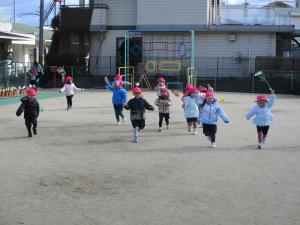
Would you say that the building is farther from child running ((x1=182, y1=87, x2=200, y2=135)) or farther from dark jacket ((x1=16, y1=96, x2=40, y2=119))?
dark jacket ((x1=16, y1=96, x2=40, y2=119))

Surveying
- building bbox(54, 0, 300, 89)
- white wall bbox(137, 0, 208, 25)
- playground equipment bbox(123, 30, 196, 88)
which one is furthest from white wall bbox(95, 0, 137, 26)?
playground equipment bbox(123, 30, 196, 88)

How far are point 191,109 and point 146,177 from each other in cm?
601

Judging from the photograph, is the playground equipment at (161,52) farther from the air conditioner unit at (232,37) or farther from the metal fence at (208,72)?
the air conditioner unit at (232,37)

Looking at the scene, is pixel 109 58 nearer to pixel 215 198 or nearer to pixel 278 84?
pixel 278 84

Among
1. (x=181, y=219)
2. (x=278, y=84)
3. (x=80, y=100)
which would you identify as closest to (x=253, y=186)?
(x=181, y=219)

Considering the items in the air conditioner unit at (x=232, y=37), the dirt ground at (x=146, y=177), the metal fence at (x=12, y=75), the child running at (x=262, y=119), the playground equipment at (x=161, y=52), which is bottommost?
the dirt ground at (x=146, y=177)

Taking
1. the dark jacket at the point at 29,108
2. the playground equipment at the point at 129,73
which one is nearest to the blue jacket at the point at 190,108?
the dark jacket at the point at 29,108

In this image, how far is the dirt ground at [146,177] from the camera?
698 centimetres

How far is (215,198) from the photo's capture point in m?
7.79

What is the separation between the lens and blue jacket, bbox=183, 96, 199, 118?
14.9m

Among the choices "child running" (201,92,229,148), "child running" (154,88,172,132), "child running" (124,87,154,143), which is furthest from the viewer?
"child running" (154,88,172,132)

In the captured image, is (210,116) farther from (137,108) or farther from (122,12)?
(122,12)

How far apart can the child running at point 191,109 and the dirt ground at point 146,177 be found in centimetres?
45

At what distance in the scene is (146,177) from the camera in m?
9.19
